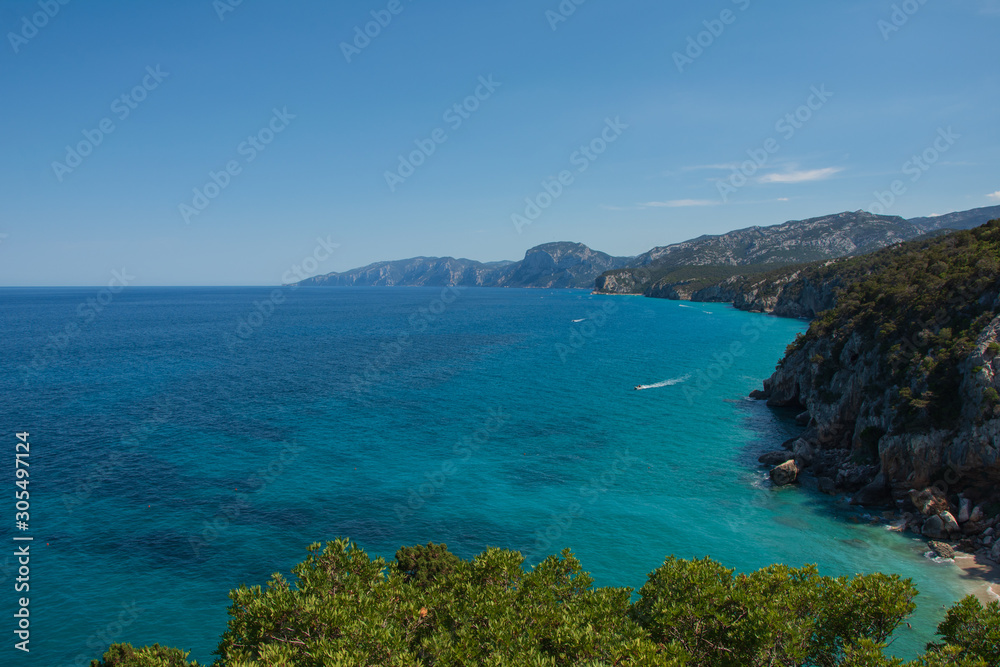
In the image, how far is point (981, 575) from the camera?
101 feet

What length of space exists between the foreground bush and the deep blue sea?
12263 millimetres

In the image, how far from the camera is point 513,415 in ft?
211

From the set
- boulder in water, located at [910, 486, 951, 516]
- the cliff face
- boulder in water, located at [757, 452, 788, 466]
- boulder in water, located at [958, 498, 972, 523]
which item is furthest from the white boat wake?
boulder in water, located at [958, 498, 972, 523]

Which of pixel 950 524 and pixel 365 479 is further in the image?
pixel 365 479

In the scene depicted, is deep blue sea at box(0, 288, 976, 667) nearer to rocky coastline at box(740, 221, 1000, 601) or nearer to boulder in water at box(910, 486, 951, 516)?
rocky coastline at box(740, 221, 1000, 601)

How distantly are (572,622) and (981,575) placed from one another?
2954cm

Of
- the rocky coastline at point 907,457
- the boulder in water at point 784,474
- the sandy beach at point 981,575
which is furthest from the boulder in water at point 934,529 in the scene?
the boulder in water at point 784,474

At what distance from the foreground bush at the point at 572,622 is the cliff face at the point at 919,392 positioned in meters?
23.1

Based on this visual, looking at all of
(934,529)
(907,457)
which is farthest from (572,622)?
(907,457)

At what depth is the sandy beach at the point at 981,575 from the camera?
28.7 metres

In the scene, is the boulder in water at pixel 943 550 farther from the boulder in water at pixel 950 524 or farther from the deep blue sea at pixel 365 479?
the boulder in water at pixel 950 524

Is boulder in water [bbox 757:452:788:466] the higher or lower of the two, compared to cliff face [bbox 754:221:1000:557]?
lower

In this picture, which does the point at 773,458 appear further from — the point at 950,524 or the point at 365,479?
the point at 365,479

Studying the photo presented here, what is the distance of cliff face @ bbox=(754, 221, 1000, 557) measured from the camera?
36.0 metres
